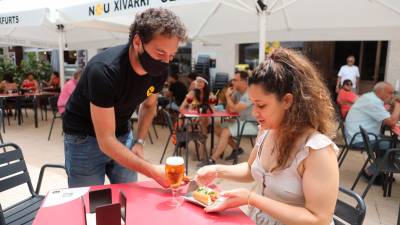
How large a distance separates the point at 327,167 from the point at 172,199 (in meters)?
0.63

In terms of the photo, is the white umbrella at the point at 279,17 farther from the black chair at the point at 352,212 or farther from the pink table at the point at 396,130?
the black chair at the point at 352,212

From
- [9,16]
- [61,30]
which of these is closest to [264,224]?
[9,16]

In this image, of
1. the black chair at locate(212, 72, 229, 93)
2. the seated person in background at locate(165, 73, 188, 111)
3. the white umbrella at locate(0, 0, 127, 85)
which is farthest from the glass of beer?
the black chair at locate(212, 72, 229, 93)

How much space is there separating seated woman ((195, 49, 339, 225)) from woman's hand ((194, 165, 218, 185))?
243 mm

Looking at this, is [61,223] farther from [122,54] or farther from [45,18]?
[45,18]

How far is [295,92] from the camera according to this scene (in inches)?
47.3

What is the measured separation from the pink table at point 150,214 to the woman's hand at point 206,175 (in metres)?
0.17

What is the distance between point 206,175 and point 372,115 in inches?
128

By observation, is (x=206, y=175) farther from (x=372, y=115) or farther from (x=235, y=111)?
(x=372, y=115)

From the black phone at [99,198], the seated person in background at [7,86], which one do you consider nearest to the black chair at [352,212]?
the black phone at [99,198]

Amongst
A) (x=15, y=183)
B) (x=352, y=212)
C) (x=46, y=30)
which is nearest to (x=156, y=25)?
(x=352, y=212)

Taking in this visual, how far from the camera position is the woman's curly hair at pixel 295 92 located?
3.95 feet

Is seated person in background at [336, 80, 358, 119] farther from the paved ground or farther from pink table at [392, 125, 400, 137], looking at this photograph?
pink table at [392, 125, 400, 137]

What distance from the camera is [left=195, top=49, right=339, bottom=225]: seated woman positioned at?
3.75ft
